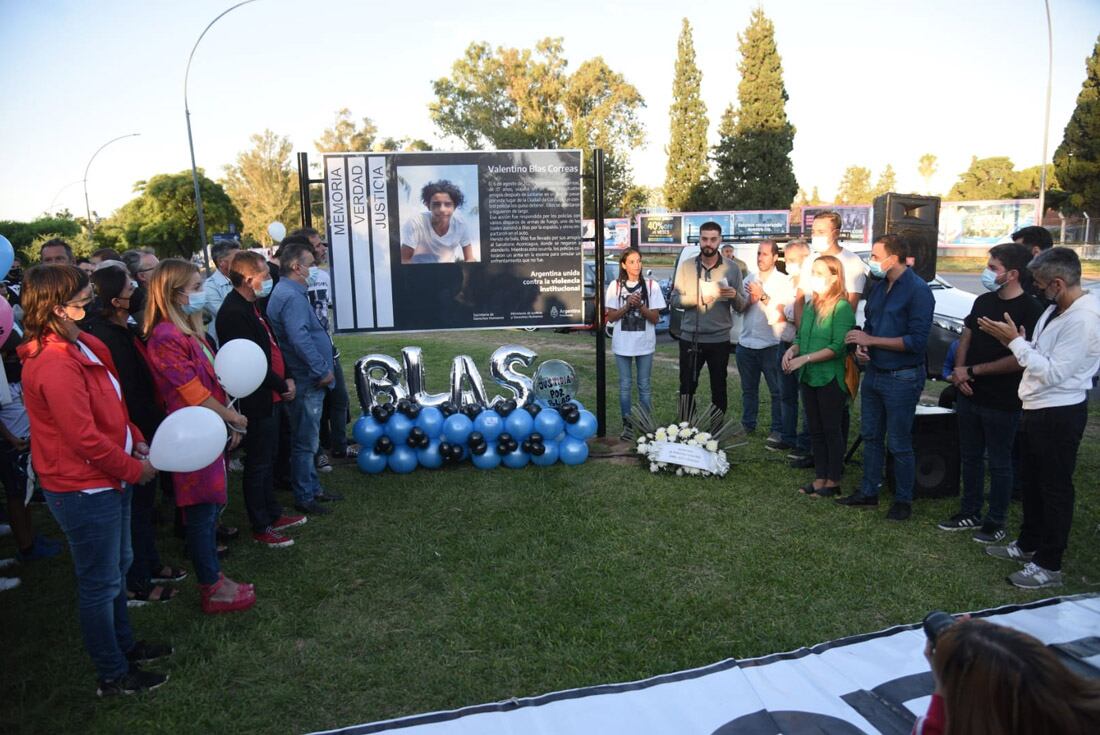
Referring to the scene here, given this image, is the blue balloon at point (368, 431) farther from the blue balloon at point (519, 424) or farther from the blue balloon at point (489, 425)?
the blue balloon at point (519, 424)

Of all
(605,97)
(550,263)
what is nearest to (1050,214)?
Answer: (605,97)

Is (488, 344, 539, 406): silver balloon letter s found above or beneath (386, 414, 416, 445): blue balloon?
above

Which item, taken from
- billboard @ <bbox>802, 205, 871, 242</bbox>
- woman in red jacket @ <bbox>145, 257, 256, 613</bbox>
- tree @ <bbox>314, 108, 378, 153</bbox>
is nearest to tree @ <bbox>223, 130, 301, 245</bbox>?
tree @ <bbox>314, 108, 378, 153</bbox>

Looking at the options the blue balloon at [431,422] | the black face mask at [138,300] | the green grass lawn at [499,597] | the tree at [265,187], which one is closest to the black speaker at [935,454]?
the green grass lawn at [499,597]

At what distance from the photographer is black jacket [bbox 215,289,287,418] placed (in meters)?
4.75

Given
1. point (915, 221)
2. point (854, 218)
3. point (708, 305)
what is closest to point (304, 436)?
point (708, 305)

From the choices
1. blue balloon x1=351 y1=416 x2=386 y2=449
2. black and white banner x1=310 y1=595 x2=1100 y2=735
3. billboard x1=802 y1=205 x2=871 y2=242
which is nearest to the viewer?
black and white banner x1=310 y1=595 x2=1100 y2=735

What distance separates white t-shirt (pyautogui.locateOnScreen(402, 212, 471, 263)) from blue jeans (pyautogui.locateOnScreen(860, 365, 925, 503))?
383 centimetres

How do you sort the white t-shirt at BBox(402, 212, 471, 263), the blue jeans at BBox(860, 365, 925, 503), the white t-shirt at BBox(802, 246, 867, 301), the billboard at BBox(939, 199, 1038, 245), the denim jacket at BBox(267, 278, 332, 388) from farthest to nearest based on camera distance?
the billboard at BBox(939, 199, 1038, 245), the white t-shirt at BBox(402, 212, 471, 263), the white t-shirt at BBox(802, 246, 867, 301), the denim jacket at BBox(267, 278, 332, 388), the blue jeans at BBox(860, 365, 925, 503)

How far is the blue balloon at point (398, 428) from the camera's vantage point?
6461mm

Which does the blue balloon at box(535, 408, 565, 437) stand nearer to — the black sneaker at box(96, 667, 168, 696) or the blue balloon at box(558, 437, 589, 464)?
the blue balloon at box(558, 437, 589, 464)

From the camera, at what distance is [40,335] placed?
302 centimetres

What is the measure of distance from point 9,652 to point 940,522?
587 centimetres

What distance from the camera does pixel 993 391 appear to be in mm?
4672
